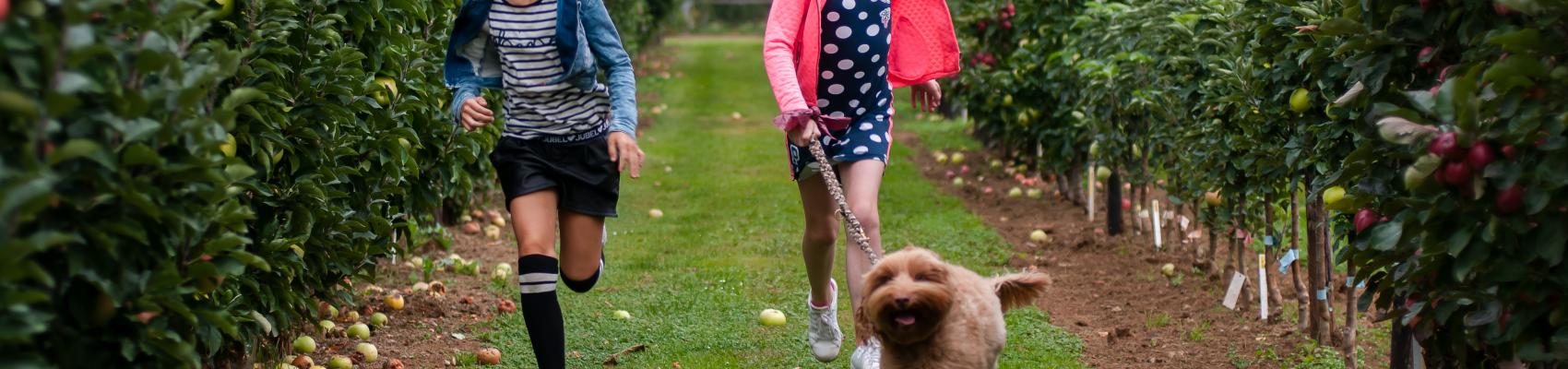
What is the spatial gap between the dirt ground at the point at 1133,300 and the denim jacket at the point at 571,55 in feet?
7.06

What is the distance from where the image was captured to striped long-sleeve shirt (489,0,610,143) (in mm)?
4512

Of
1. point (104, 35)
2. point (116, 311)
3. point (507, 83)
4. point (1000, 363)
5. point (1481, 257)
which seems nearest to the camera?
point (104, 35)

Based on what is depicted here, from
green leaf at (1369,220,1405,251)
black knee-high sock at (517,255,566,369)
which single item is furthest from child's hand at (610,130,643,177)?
green leaf at (1369,220,1405,251)

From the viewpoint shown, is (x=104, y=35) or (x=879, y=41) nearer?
(x=104, y=35)

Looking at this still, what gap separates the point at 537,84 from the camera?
179 inches

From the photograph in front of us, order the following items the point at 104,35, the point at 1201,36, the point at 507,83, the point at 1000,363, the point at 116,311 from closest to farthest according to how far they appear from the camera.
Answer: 1. the point at 104,35
2. the point at 116,311
3. the point at 507,83
4. the point at 1000,363
5. the point at 1201,36

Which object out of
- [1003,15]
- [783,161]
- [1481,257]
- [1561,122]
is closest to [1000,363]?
[1481,257]

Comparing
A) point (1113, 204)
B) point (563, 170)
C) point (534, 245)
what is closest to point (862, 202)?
point (563, 170)

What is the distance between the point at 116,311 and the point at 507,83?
2011mm

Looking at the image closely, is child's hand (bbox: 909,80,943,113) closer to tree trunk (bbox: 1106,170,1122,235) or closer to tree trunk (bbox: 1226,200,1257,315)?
tree trunk (bbox: 1226,200,1257,315)

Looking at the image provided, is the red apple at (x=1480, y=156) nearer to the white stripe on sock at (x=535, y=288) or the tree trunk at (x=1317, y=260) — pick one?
the tree trunk at (x=1317, y=260)

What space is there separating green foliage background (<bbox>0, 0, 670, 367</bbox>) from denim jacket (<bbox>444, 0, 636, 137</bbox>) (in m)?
0.34

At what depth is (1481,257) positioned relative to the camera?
3064mm

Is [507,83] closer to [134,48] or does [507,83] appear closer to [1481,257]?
[134,48]
